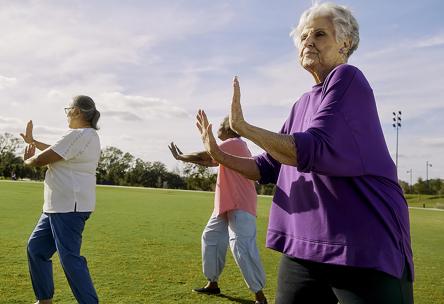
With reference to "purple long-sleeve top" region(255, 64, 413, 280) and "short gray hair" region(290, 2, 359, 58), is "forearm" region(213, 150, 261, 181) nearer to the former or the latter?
"purple long-sleeve top" region(255, 64, 413, 280)

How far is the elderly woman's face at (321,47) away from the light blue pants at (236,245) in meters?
3.70

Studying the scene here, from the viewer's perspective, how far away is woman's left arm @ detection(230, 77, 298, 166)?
2124 millimetres

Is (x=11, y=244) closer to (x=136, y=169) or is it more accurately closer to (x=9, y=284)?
(x=9, y=284)

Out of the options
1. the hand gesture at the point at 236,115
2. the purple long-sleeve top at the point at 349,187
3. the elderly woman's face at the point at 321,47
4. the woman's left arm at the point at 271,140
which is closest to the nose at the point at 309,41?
the elderly woman's face at the point at 321,47

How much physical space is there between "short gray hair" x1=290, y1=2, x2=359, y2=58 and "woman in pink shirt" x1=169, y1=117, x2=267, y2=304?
3.27m

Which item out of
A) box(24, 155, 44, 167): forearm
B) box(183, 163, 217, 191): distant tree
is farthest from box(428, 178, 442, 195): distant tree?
box(24, 155, 44, 167): forearm

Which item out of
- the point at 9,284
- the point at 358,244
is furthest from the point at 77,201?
the point at 358,244

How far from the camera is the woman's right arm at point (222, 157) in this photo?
9.40 ft

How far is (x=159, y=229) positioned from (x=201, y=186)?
7209 centimetres

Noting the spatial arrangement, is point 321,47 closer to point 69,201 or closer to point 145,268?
point 69,201

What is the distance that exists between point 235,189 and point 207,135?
10.6 ft

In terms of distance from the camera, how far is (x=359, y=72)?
92.6 inches

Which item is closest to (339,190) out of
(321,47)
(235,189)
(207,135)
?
(321,47)

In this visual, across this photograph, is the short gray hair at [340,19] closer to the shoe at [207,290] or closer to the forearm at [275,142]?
the forearm at [275,142]
